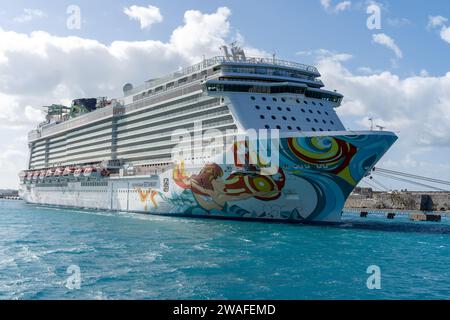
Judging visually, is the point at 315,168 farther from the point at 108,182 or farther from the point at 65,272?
the point at 108,182

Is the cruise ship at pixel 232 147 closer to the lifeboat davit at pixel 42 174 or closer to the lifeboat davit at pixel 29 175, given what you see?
the lifeboat davit at pixel 42 174

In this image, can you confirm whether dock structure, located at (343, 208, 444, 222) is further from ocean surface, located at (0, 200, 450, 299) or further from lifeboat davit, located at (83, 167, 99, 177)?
lifeboat davit, located at (83, 167, 99, 177)

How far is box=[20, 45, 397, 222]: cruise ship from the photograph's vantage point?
26125 mm

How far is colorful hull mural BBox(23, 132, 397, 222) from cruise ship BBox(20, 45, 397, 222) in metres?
0.06

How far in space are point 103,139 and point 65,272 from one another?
34.4 meters


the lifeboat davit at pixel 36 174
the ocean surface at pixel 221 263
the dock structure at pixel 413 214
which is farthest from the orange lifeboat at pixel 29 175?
the dock structure at pixel 413 214

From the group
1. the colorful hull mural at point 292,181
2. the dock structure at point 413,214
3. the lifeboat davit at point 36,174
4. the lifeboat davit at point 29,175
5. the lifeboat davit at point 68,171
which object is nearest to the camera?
the colorful hull mural at point 292,181

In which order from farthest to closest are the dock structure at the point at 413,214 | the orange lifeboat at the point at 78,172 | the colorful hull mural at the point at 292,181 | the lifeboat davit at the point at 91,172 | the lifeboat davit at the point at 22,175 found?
the lifeboat davit at the point at 22,175, the dock structure at the point at 413,214, the orange lifeboat at the point at 78,172, the lifeboat davit at the point at 91,172, the colorful hull mural at the point at 292,181

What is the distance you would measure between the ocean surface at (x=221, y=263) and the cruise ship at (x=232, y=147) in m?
2.25

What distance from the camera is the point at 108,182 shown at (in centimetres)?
4375

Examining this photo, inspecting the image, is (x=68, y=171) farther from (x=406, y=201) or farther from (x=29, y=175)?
(x=406, y=201)

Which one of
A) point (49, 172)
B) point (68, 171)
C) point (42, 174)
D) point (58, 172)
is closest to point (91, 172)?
point (68, 171)

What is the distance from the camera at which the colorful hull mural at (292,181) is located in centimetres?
2561

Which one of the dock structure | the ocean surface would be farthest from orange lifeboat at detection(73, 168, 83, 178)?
the dock structure
